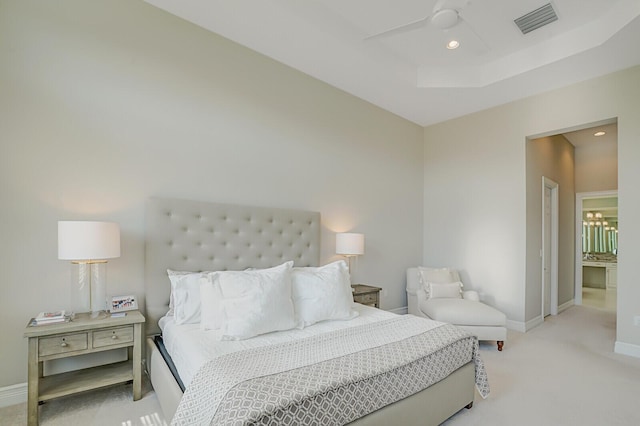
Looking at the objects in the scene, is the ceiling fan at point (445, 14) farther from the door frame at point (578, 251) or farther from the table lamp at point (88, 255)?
Result: the door frame at point (578, 251)

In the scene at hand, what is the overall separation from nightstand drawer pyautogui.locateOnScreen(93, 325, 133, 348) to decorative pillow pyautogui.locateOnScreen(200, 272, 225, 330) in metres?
0.52

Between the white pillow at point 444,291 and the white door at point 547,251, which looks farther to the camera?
the white door at point 547,251

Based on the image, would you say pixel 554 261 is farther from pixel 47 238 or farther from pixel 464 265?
pixel 47 238

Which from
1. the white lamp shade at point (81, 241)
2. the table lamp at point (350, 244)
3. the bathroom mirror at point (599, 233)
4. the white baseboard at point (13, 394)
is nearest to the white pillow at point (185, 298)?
the white lamp shade at point (81, 241)

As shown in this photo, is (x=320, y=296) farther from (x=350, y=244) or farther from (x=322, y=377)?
(x=350, y=244)

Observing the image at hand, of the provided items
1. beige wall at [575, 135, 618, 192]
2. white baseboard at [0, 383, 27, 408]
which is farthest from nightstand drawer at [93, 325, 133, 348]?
beige wall at [575, 135, 618, 192]

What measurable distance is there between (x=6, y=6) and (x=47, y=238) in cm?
170

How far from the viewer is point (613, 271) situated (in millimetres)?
8242

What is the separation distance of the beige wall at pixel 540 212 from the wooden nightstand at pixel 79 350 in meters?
4.71

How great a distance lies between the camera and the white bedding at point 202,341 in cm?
190

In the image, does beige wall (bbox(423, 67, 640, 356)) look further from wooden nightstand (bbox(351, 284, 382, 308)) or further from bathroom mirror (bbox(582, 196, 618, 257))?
bathroom mirror (bbox(582, 196, 618, 257))

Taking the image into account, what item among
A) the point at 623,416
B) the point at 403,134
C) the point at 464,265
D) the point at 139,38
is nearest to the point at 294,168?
the point at 139,38

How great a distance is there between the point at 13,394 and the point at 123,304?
2.90ft

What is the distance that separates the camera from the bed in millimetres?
1535
